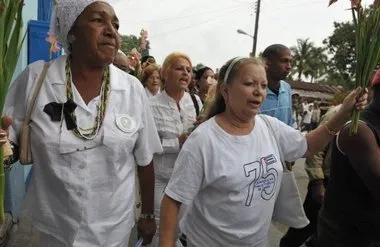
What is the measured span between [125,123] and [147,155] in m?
0.24

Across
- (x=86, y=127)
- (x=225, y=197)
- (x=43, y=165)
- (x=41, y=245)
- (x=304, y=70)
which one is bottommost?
(x=304, y=70)

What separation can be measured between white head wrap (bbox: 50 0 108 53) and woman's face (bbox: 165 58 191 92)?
1855 millimetres

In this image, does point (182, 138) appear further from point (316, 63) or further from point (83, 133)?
point (316, 63)

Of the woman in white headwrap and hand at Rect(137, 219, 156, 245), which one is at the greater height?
the woman in white headwrap

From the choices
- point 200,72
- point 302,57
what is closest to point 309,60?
point 302,57

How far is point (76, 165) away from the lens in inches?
86.0


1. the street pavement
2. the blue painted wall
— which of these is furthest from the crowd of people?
the street pavement

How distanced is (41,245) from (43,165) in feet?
1.42

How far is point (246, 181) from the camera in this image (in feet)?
7.83

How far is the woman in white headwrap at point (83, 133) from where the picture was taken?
2.19m

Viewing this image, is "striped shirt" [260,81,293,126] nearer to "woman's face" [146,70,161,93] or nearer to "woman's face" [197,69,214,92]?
"woman's face" [197,69,214,92]

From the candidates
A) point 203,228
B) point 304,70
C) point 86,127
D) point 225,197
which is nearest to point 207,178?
point 225,197

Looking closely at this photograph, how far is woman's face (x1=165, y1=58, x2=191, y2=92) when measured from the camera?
4.28 metres

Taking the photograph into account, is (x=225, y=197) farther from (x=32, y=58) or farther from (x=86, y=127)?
(x=32, y=58)
